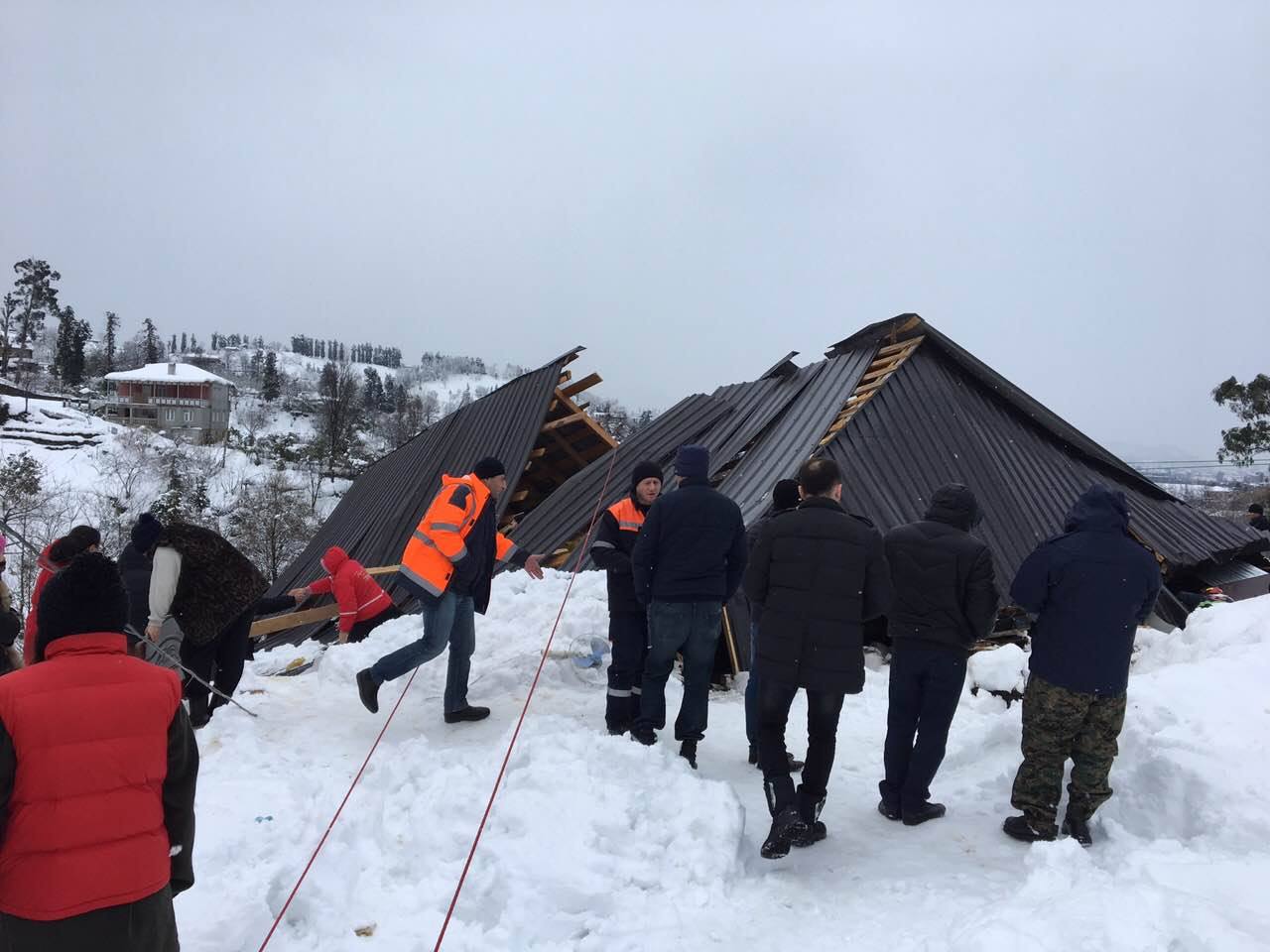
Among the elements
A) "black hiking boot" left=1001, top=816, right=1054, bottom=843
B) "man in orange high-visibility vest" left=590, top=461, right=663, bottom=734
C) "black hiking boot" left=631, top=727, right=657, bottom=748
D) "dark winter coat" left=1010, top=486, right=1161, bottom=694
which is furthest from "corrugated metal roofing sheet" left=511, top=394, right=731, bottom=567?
"dark winter coat" left=1010, top=486, right=1161, bottom=694

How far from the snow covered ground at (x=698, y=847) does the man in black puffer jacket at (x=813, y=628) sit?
22cm


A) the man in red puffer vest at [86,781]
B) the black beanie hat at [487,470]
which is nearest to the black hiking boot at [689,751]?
the black beanie hat at [487,470]

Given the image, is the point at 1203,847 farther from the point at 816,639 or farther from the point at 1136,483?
the point at 1136,483

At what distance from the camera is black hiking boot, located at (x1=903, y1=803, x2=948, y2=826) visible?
3.86m

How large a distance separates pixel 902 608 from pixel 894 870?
115 cm

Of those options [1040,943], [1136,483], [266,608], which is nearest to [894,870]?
[1040,943]

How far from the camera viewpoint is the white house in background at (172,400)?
209ft

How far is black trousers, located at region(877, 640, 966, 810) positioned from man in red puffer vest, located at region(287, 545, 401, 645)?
17.0 feet

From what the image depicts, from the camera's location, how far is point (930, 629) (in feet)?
12.4

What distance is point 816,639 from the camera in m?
3.54

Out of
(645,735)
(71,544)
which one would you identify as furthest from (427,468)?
(645,735)

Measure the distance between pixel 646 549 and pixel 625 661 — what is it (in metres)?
0.87

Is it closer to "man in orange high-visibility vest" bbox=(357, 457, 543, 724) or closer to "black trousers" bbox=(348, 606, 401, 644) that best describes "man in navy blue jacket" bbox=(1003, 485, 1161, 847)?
"man in orange high-visibility vest" bbox=(357, 457, 543, 724)

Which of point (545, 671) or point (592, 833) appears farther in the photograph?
point (545, 671)
